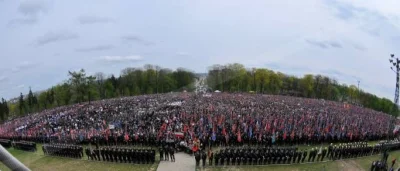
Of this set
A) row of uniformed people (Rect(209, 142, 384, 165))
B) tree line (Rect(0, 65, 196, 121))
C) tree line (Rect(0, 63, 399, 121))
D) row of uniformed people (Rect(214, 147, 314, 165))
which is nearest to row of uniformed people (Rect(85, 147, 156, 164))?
row of uniformed people (Rect(209, 142, 384, 165))

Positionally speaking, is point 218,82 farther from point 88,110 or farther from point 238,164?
point 238,164

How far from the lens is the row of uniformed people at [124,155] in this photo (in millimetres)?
22828

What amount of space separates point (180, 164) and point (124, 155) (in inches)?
167

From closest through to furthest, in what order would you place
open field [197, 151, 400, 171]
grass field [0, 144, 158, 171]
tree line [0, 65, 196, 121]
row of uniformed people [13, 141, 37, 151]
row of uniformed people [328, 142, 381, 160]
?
open field [197, 151, 400, 171] < grass field [0, 144, 158, 171] < row of uniformed people [328, 142, 381, 160] < row of uniformed people [13, 141, 37, 151] < tree line [0, 65, 196, 121]

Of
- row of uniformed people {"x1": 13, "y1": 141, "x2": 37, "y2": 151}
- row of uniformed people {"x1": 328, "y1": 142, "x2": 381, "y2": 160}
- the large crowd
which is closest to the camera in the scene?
row of uniformed people {"x1": 328, "y1": 142, "x2": 381, "y2": 160}

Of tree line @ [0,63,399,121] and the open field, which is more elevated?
tree line @ [0,63,399,121]

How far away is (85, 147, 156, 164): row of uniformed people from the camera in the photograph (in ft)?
74.9

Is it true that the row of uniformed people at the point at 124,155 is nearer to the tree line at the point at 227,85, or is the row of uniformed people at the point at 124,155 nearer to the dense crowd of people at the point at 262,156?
the dense crowd of people at the point at 262,156

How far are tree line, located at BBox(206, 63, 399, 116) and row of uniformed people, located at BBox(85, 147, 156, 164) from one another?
64.4 meters

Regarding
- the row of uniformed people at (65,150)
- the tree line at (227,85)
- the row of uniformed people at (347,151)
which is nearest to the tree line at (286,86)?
the tree line at (227,85)

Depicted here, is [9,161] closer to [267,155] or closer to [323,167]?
[267,155]

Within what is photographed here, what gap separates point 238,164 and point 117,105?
26508 millimetres

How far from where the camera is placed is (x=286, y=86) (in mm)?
97188

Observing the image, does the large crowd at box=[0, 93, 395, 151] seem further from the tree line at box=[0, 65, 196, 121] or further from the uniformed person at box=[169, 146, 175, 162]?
the tree line at box=[0, 65, 196, 121]
